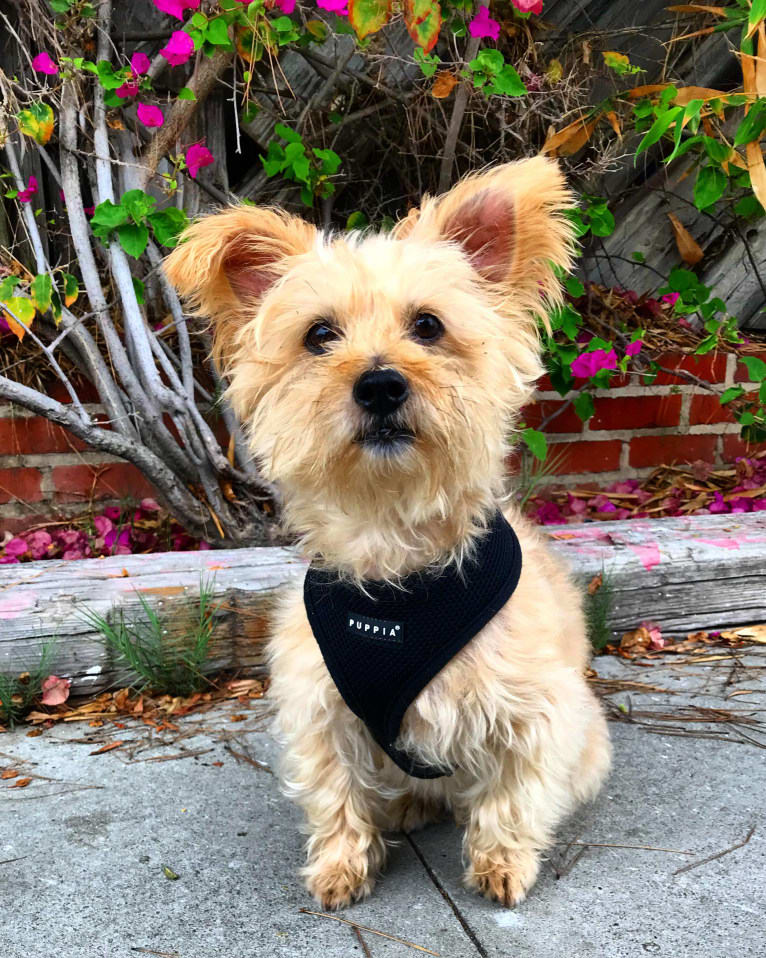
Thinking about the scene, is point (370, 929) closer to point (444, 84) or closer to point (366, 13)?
point (366, 13)

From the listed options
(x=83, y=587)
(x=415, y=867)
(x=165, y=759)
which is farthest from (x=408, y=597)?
(x=83, y=587)

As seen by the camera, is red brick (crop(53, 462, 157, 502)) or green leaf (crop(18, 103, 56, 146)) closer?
green leaf (crop(18, 103, 56, 146))

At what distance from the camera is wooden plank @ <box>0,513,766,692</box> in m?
3.00

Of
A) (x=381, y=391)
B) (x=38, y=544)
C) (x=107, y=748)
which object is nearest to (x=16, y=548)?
(x=38, y=544)

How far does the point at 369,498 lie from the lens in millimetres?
1938

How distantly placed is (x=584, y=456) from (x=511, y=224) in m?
2.57

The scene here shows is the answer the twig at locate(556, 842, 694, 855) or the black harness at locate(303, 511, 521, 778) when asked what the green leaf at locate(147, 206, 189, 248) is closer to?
the black harness at locate(303, 511, 521, 778)

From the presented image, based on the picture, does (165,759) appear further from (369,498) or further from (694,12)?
(694,12)

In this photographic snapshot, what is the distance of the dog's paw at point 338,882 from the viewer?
204 cm

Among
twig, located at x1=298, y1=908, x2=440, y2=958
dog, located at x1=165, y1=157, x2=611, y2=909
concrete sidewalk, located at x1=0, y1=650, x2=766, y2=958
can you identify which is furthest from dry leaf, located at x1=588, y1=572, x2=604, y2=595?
twig, located at x1=298, y1=908, x2=440, y2=958

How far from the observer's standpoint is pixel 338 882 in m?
2.05

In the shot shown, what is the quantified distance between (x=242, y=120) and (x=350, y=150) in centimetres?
54

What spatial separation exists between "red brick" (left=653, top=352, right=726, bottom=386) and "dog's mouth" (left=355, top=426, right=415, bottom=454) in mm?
2886

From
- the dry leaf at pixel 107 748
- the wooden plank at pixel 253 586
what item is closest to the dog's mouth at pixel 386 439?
the wooden plank at pixel 253 586
